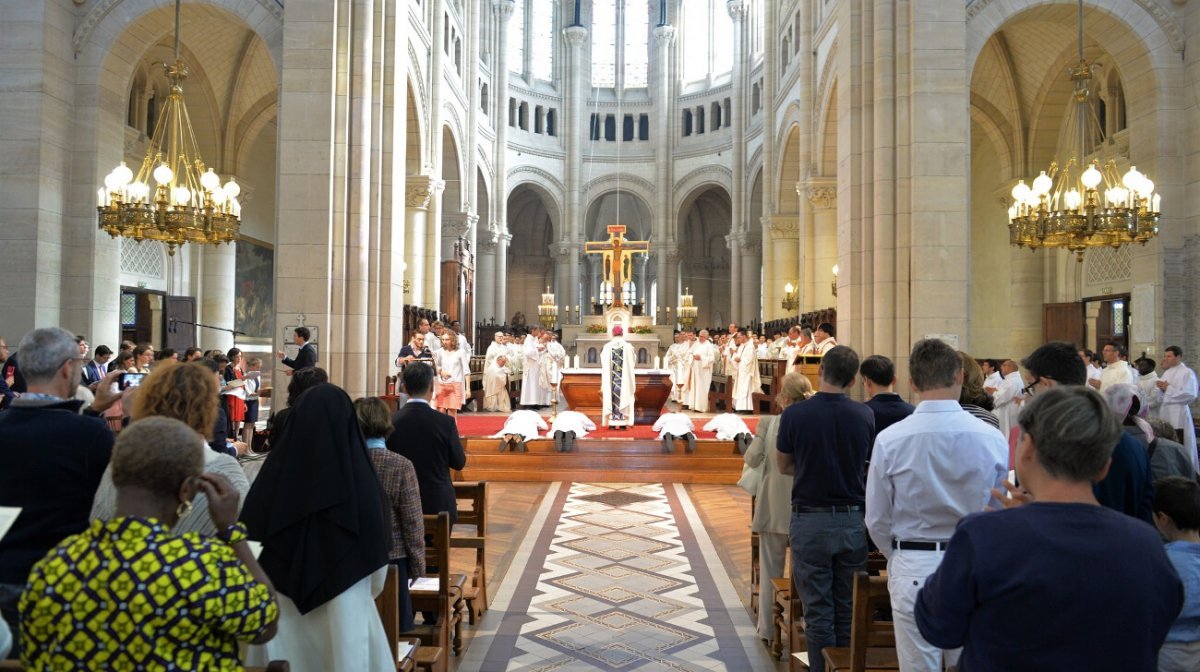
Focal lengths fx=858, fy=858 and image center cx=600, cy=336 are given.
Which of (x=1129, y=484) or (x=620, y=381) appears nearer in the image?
(x=1129, y=484)

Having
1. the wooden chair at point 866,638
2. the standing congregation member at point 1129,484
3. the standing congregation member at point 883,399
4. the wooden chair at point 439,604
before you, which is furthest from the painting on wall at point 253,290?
the standing congregation member at point 1129,484

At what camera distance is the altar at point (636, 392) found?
53.0ft

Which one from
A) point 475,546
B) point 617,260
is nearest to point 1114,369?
point 475,546

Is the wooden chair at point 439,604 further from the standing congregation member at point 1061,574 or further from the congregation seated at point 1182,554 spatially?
the congregation seated at point 1182,554

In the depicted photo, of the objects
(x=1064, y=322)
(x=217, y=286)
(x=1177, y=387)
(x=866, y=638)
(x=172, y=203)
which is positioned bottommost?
(x=866, y=638)

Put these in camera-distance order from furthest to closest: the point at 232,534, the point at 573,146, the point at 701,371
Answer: the point at 573,146 < the point at 701,371 < the point at 232,534

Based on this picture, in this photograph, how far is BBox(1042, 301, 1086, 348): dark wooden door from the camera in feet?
54.1

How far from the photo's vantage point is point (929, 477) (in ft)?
10.9

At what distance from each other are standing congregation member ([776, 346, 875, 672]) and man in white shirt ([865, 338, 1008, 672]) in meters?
0.87

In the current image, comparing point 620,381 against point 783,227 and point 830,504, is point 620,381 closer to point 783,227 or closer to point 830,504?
point 830,504

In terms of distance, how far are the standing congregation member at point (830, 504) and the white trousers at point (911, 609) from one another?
898 millimetres

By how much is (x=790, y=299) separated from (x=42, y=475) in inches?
867

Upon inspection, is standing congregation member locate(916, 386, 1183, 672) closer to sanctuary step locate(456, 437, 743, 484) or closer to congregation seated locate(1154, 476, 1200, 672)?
congregation seated locate(1154, 476, 1200, 672)

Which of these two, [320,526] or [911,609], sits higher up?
[320,526]
